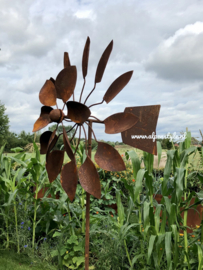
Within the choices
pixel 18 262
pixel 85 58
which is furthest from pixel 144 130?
pixel 18 262

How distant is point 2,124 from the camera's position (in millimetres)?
19062

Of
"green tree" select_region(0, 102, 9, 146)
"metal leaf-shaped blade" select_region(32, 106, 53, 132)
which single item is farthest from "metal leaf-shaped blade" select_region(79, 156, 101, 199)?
"green tree" select_region(0, 102, 9, 146)

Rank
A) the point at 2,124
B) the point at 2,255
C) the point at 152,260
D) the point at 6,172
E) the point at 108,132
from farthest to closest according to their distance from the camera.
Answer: the point at 2,124
the point at 6,172
the point at 2,255
the point at 152,260
the point at 108,132

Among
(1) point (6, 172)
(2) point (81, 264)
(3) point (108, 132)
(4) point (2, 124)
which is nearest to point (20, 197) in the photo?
(1) point (6, 172)

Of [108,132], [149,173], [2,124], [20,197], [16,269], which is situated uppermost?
[2,124]

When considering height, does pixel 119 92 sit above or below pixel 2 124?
below

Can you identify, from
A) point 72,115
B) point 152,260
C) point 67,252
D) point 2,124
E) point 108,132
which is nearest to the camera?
point 72,115

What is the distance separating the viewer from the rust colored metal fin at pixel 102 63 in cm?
146

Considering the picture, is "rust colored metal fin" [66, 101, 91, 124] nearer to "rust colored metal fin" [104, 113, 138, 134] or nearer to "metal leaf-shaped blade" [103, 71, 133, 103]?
"rust colored metal fin" [104, 113, 138, 134]

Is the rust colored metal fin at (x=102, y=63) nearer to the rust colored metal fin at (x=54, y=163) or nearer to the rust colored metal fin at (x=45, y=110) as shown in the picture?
the rust colored metal fin at (x=45, y=110)

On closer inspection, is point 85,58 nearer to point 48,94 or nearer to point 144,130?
point 48,94

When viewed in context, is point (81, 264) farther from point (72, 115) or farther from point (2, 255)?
point (72, 115)

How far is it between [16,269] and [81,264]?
647 millimetres

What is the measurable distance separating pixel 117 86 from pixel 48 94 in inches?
16.7
